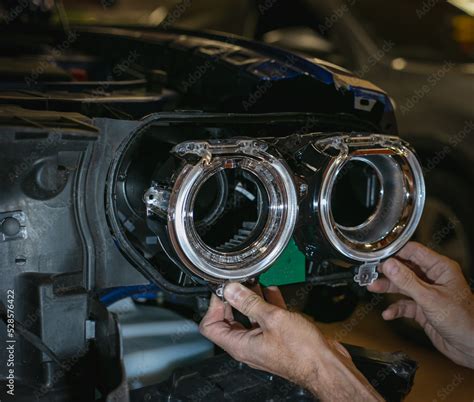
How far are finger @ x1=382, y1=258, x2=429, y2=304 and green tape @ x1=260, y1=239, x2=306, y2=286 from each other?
224mm

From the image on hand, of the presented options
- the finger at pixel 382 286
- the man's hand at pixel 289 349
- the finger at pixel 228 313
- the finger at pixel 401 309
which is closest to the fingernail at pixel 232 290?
the man's hand at pixel 289 349

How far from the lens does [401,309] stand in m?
2.05

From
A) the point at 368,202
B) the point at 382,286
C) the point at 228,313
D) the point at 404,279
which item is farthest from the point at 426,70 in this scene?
the point at 228,313

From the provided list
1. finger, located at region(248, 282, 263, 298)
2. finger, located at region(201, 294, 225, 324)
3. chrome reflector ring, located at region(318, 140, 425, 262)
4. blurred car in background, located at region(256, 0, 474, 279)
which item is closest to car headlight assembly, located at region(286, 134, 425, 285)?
chrome reflector ring, located at region(318, 140, 425, 262)

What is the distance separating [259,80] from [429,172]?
4.09ft

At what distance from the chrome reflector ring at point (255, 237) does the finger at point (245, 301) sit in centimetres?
2

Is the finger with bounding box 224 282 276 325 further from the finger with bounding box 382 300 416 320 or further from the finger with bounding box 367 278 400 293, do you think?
the finger with bounding box 382 300 416 320

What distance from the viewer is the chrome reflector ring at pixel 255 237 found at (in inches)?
55.0

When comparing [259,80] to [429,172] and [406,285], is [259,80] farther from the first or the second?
[429,172]

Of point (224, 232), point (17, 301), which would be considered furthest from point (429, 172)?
point (17, 301)

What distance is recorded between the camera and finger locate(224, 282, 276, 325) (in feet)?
4.87

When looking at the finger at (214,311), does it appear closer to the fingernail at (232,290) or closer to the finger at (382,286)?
the fingernail at (232,290)

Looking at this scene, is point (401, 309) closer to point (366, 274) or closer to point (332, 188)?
point (366, 274)

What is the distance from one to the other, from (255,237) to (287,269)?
0.21 m
